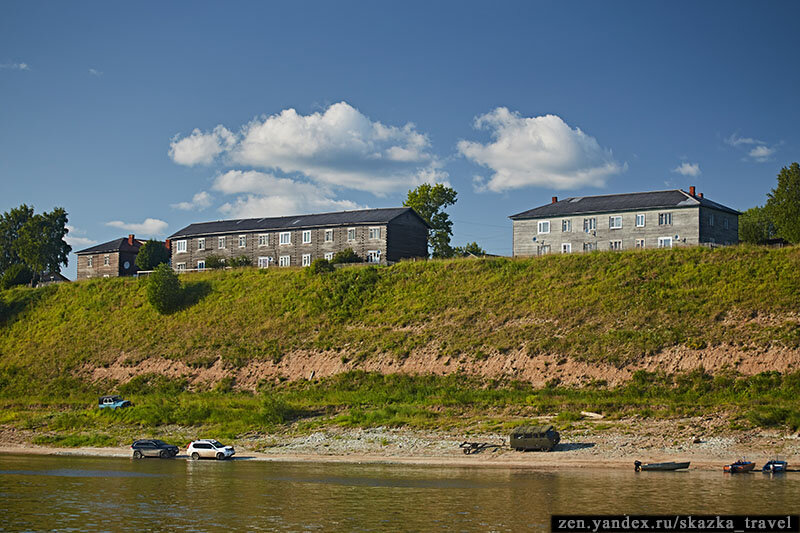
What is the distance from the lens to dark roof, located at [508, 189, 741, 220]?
8562 centimetres

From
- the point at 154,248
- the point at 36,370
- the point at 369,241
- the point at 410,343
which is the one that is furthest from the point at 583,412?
the point at 154,248

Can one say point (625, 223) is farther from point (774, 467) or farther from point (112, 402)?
point (112, 402)

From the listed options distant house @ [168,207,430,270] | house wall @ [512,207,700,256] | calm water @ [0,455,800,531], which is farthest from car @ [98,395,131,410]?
house wall @ [512,207,700,256]

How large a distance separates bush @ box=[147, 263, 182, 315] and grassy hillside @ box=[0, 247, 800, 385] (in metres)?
1.27

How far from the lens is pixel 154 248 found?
110m

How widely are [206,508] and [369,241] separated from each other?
62996mm

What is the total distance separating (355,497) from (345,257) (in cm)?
5625

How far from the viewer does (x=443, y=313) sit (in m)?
74.3

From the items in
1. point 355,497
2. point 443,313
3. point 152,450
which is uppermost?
point 443,313

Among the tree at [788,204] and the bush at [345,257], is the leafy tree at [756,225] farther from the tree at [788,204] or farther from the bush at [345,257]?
the bush at [345,257]

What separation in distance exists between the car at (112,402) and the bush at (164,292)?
18.7 m

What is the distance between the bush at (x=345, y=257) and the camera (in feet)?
297

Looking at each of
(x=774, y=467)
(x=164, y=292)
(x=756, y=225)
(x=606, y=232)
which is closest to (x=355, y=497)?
(x=774, y=467)

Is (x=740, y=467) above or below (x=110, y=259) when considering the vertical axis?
below
